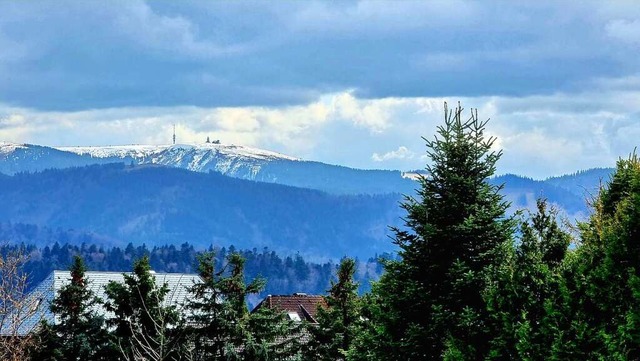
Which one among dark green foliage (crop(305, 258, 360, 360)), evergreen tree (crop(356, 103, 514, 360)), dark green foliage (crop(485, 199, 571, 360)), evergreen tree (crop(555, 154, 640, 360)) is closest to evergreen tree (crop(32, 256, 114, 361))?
dark green foliage (crop(305, 258, 360, 360))

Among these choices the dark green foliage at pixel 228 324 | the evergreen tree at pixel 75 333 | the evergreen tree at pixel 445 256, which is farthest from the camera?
the evergreen tree at pixel 75 333

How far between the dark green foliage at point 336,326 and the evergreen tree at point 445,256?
17.2 meters

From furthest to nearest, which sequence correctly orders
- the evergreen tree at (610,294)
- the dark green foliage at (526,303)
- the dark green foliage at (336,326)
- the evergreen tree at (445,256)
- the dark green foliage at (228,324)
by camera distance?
the dark green foliage at (336,326) → the dark green foliage at (228,324) → the evergreen tree at (445,256) → the dark green foliage at (526,303) → the evergreen tree at (610,294)

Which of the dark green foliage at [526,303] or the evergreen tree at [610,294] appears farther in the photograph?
the dark green foliage at [526,303]

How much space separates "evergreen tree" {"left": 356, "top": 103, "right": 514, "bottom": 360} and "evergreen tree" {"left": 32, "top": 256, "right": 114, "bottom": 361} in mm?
20094

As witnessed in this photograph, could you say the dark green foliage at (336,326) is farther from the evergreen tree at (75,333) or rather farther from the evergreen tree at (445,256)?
the evergreen tree at (445,256)

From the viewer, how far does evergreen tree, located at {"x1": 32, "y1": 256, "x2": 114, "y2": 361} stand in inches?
1733

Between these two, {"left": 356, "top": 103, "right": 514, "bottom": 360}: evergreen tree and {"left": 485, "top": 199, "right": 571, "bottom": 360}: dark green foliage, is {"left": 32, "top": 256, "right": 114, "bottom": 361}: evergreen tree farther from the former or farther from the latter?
{"left": 485, "top": 199, "right": 571, "bottom": 360}: dark green foliage

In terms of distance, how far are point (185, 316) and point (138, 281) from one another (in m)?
2.43

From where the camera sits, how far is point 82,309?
45469 mm

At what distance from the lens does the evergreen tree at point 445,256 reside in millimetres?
25172

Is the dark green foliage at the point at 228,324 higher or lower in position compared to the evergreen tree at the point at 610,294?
lower

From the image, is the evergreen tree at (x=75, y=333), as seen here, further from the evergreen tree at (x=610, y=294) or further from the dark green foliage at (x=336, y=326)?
the evergreen tree at (x=610, y=294)

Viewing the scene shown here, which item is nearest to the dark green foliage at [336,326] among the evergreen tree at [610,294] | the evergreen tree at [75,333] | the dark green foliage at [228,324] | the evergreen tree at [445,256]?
the dark green foliage at [228,324]
